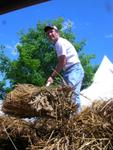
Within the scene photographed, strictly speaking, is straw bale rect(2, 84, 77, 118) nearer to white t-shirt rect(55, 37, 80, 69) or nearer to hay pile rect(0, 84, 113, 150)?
hay pile rect(0, 84, 113, 150)

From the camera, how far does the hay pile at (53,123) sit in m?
2.78

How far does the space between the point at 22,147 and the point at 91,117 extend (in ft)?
2.17

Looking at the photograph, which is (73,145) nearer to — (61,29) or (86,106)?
(86,106)

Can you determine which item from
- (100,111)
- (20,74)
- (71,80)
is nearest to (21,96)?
(100,111)

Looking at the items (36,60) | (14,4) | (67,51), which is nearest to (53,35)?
(67,51)

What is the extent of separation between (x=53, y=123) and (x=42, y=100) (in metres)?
0.17

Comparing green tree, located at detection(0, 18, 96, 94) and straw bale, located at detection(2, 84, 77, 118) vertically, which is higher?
green tree, located at detection(0, 18, 96, 94)

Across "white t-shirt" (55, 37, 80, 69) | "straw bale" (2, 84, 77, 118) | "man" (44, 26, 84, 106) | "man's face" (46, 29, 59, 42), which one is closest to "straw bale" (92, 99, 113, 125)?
"straw bale" (2, 84, 77, 118)

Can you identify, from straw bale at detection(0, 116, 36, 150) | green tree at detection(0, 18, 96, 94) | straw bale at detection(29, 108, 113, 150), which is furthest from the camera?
green tree at detection(0, 18, 96, 94)

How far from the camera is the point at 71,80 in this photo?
4473 millimetres

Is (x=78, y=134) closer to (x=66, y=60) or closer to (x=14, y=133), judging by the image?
(x=14, y=133)

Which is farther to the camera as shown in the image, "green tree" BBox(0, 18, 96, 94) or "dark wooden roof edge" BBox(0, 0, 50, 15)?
"green tree" BBox(0, 18, 96, 94)

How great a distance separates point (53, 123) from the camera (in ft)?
9.87

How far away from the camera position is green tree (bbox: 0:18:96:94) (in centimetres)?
2869
